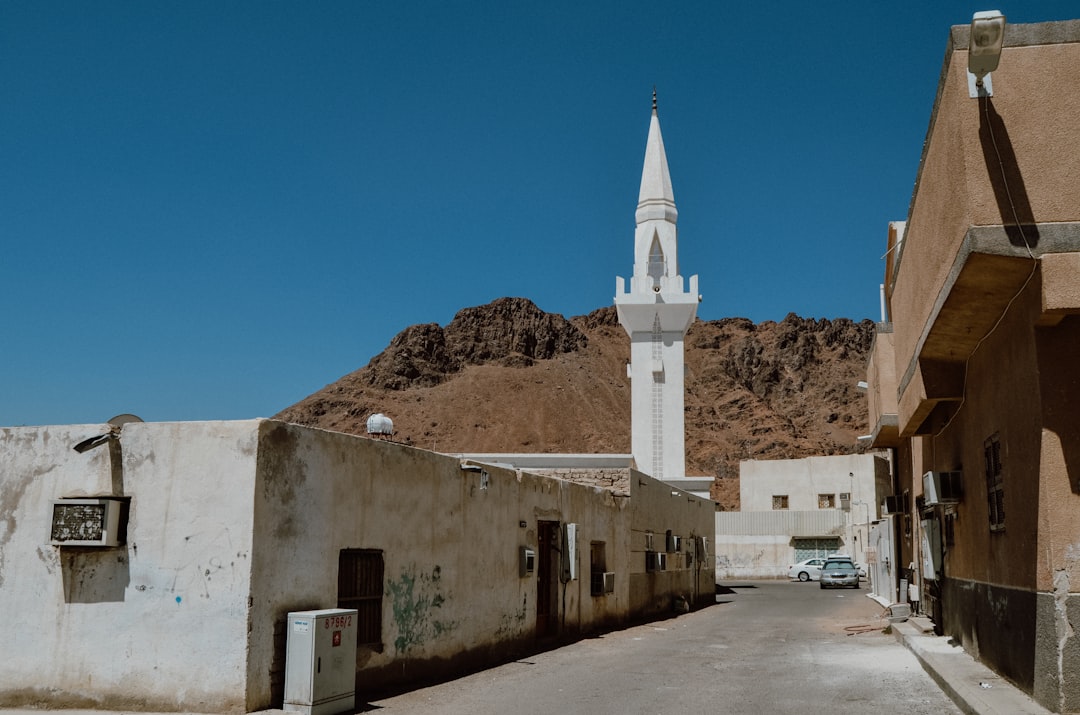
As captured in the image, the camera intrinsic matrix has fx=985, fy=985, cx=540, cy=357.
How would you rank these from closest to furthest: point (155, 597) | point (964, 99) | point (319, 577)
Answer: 1. point (964, 99)
2. point (155, 597)
3. point (319, 577)

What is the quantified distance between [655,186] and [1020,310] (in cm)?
3771

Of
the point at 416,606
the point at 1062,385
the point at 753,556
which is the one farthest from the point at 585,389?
the point at 1062,385

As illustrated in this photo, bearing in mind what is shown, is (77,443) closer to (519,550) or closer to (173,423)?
(173,423)

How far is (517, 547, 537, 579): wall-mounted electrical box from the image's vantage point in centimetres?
1462

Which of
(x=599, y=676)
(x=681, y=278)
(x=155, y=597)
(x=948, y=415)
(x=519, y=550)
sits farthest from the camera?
→ (x=681, y=278)

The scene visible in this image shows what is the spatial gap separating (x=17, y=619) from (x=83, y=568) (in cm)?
83

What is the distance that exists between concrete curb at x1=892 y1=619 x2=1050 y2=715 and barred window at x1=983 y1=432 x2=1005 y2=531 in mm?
1520

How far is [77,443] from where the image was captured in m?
9.22

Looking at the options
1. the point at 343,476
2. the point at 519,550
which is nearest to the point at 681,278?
the point at 519,550

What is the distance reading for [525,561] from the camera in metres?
14.7

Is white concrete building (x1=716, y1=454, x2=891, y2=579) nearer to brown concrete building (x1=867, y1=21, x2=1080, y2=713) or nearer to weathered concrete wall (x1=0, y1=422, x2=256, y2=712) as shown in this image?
brown concrete building (x1=867, y1=21, x2=1080, y2=713)

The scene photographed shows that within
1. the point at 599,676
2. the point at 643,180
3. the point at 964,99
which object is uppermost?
the point at 643,180

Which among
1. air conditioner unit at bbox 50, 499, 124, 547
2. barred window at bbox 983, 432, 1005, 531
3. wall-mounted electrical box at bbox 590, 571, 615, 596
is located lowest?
wall-mounted electrical box at bbox 590, 571, 615, 596

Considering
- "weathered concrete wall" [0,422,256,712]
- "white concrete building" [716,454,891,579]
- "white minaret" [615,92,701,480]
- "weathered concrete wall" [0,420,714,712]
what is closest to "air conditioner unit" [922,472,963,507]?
"weathered concrete wall" [0,420,714,712]
